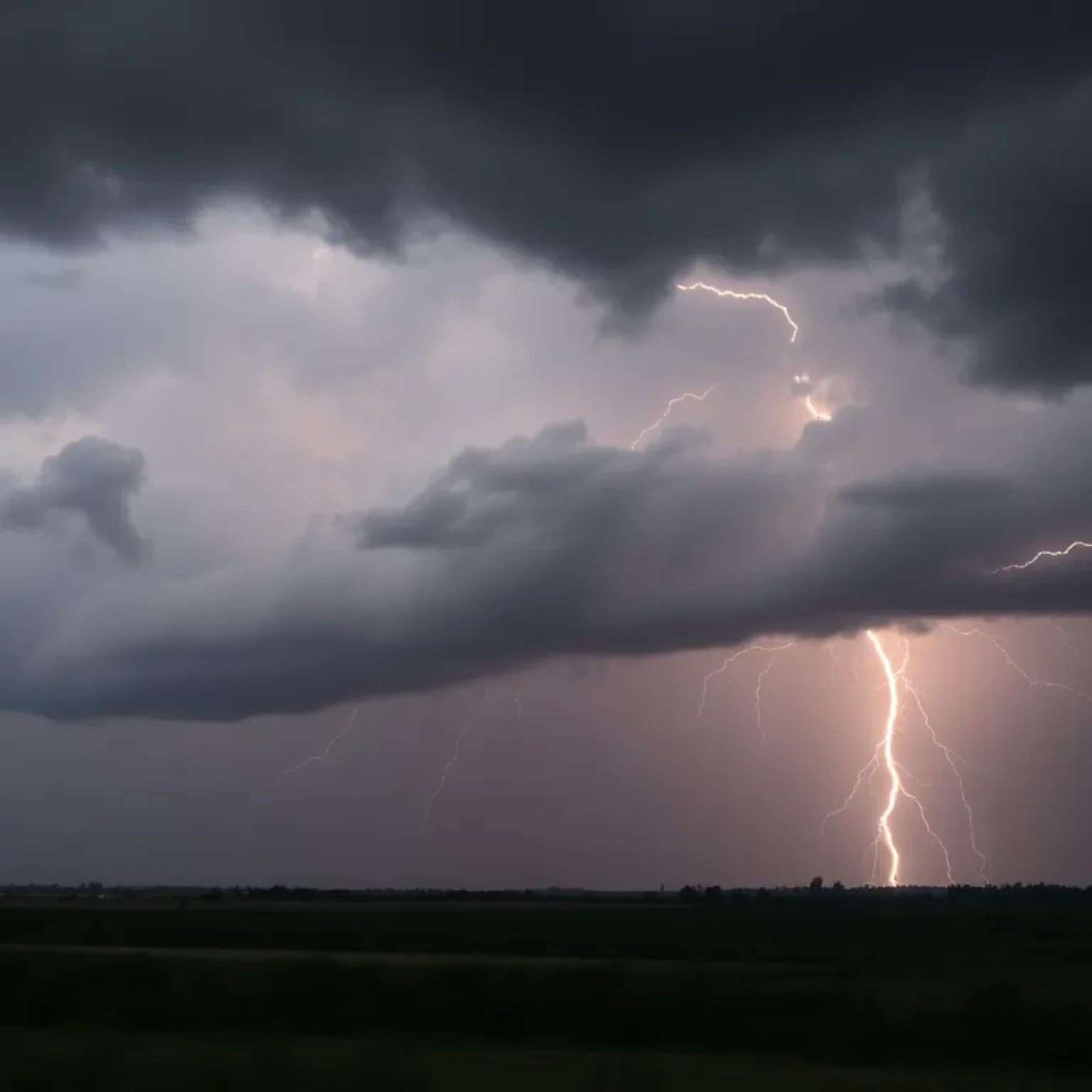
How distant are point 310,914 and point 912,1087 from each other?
473 feet

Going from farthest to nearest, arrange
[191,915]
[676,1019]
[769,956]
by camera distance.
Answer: [191,915]
[769,956]
[676,1019]

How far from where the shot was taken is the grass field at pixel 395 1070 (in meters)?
23.2

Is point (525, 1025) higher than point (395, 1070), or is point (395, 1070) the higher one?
point (395, 1070)

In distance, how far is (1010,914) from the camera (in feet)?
512

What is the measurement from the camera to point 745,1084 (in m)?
26.4

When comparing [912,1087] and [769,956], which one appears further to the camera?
[769,956]

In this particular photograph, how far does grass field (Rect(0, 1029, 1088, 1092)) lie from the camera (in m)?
23.2

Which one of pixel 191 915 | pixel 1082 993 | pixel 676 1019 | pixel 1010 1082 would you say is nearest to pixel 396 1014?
pixel 676 1019

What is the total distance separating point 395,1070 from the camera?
23.0 metres

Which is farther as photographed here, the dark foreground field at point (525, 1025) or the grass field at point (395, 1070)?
the dark foreground field at point (525, 1025)

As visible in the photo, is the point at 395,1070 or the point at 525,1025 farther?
the point at 525,1025

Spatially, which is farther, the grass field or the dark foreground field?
the dark foreground field

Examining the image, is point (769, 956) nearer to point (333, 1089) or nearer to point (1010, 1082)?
point (1010, 1082)

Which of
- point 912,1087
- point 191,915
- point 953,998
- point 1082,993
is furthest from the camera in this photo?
point 191,915
